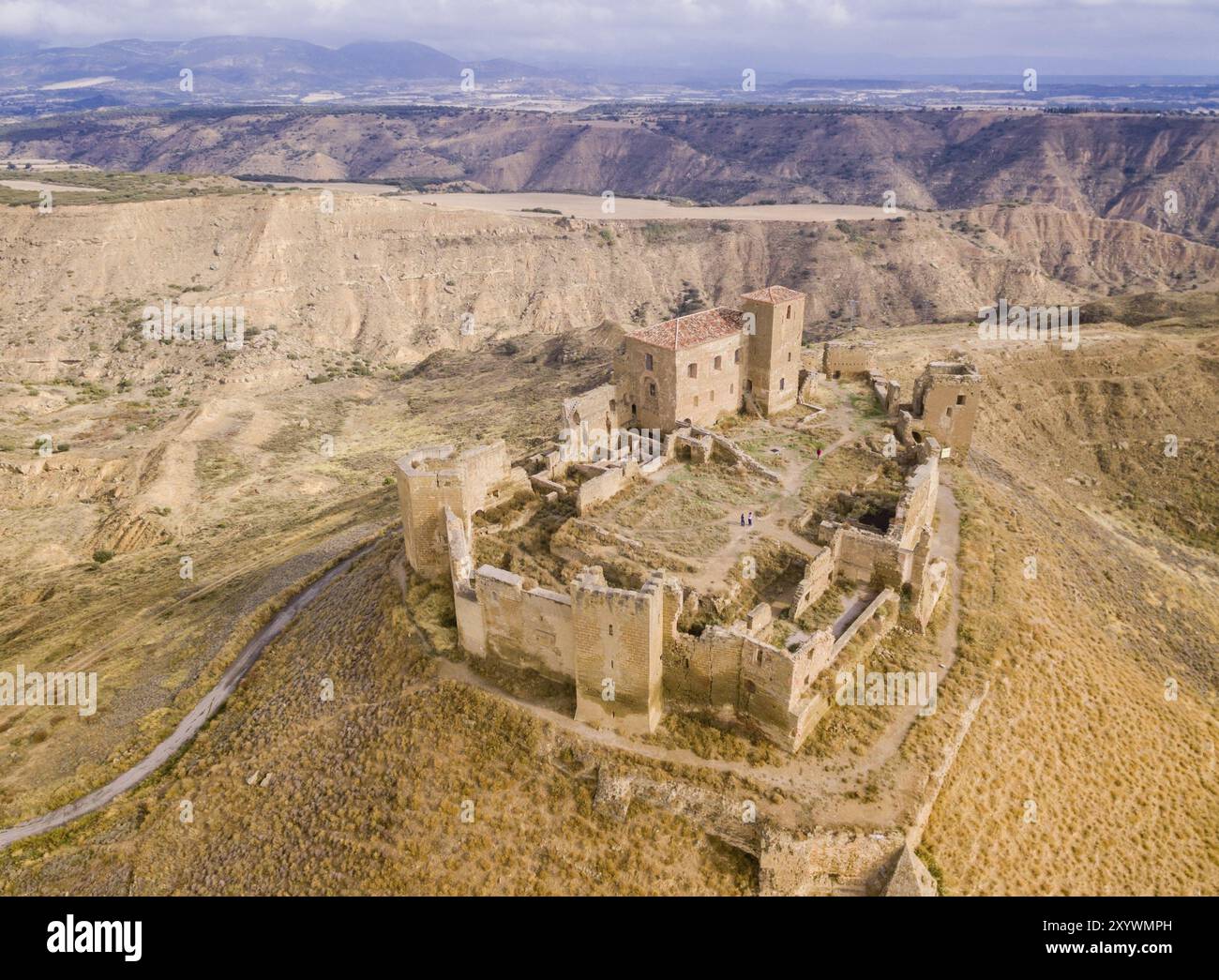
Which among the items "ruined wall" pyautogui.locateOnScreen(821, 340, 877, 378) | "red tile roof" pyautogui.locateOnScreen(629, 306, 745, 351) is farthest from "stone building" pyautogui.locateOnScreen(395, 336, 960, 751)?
"ruined wall" pyautogui.locateOnScreen(821, 340, 877, 378)

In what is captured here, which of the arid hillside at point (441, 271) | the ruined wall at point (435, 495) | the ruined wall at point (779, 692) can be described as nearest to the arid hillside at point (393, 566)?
the arid hillside at point (441, 271)

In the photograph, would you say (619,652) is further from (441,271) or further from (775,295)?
(441,271)

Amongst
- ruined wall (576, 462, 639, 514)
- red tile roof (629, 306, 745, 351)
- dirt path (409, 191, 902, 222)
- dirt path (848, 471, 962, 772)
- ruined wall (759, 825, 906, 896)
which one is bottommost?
ruined wall (759, 825, 906, 896)

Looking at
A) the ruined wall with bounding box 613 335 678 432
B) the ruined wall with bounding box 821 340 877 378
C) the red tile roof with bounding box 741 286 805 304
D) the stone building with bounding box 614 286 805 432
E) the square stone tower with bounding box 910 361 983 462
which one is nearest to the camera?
the ruined wall with bounding box 613 335 678 432

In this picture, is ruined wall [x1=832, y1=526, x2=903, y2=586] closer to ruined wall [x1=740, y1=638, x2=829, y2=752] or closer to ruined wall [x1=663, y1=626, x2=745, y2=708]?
ruined wall [x1=740, y1=638, x2=829, y2=752]

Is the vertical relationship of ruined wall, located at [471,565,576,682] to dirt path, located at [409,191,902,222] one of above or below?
below

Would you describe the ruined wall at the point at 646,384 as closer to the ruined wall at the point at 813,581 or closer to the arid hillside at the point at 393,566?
the ruined wall at the point at 813,581

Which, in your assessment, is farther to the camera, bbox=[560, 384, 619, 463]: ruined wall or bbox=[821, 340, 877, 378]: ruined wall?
bbox=[821, 340, 877, 378]: ruined wall
